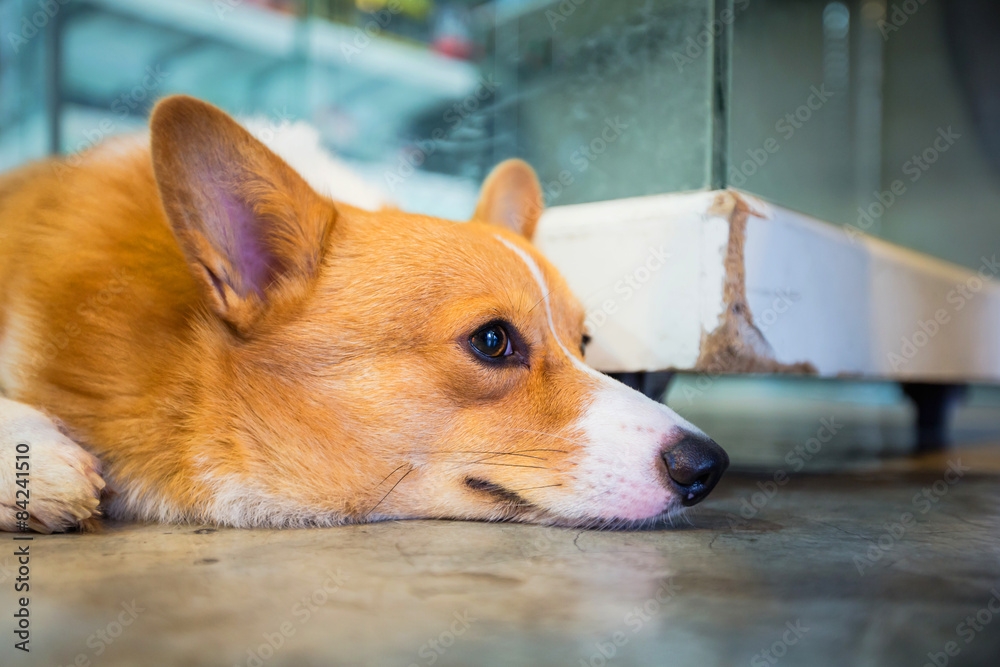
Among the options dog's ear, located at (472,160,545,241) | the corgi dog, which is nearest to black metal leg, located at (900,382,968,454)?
dog's ear, located at (472,160,545,241)

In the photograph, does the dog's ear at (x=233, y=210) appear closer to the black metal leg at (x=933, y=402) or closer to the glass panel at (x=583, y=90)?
the glass panel at (x=583, y=90)

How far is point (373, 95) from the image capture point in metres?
5.59

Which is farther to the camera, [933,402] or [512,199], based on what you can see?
[933,402]

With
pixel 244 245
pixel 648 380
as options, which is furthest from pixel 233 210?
pixel 648 380

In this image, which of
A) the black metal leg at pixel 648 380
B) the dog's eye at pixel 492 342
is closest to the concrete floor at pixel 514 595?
the dog's eye at pixel 492 342

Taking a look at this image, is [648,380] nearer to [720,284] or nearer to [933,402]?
[720,284]

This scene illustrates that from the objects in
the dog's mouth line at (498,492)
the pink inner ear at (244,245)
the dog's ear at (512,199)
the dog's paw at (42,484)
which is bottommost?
the dog's mouth line at (498,492)

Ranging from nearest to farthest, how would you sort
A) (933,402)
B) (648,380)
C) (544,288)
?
(544,288)
(648,380)
(933,402)

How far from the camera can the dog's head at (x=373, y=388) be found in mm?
1259

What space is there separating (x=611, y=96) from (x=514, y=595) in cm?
187

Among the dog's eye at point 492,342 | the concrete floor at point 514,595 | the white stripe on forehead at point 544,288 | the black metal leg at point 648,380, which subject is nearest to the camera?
the concrete floor at point 514,595

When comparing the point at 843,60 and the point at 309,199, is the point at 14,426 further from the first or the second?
the point at 843,60

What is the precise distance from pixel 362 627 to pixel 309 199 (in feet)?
3.01

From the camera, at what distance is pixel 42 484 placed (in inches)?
45.6
